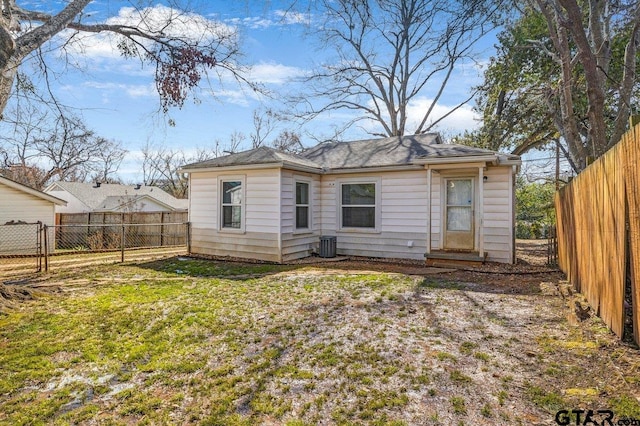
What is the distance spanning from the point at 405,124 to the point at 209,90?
1543 cm

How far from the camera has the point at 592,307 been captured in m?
4.45

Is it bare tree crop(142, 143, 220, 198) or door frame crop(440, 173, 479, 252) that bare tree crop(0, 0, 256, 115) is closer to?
door frame crop(440, 173, 479, 252)

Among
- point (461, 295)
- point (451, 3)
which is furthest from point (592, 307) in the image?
point (451, 3)

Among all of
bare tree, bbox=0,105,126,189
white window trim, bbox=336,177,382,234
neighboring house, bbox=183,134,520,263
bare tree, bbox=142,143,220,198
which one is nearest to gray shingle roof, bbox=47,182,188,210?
bare tree, bbox=0,105,126,189

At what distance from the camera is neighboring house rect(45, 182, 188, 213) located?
23.4 m

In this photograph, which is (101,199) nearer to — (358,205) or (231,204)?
(231,204)

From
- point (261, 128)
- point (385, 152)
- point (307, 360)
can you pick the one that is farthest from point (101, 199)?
point (307, 360)

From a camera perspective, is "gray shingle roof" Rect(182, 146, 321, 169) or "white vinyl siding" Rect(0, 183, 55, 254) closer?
"gray shingle roof" Rect(182, 146, 321, 169)

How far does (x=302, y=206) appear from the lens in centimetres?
995

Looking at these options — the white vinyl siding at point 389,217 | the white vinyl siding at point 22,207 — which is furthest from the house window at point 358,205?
the white vinyl siding at point 22,207

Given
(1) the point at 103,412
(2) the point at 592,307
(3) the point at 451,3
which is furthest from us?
(3) the point at 451,3

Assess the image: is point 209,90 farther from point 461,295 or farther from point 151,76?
point 461,295

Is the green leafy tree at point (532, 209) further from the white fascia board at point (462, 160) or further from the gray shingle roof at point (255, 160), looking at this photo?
the gray shingle roof at point (255, 160)

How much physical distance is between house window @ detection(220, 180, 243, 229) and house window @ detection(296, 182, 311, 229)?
5.13 feet
